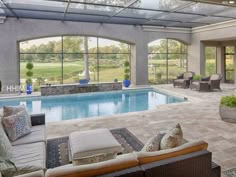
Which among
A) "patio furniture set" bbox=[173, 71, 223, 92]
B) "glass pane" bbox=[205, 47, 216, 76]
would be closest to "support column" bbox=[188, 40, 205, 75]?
"glass pane" bbox=[205, 47, 216, 76]

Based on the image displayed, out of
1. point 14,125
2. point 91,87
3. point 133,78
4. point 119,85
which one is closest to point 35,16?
point 91,87

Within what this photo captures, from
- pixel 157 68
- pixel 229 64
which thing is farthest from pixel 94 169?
pixel 229 64

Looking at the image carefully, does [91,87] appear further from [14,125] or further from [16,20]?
[14,125]

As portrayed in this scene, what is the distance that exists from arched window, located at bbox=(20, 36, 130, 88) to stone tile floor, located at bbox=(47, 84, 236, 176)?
7706mm

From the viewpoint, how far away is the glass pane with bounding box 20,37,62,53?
40.6ft

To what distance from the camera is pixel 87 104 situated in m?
9.78

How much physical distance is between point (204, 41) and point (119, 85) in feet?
23.3

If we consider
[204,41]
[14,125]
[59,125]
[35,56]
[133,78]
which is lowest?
[59,125]

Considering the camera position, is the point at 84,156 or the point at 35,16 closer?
the point at 84,156

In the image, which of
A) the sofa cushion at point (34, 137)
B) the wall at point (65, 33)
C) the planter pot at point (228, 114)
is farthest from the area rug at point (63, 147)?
the wall at point (65, 33)

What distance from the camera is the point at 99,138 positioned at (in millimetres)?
3340

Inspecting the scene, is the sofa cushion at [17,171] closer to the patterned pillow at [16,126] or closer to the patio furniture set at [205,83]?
the patterned pillow at [16,126]

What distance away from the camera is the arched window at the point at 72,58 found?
12633 millimetres

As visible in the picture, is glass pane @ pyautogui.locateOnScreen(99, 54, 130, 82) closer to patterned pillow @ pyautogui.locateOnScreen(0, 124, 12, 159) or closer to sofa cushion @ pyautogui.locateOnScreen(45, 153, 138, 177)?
patterned pillow @ pyautogui.locateOnScreen(0, 124, 12, 159)
